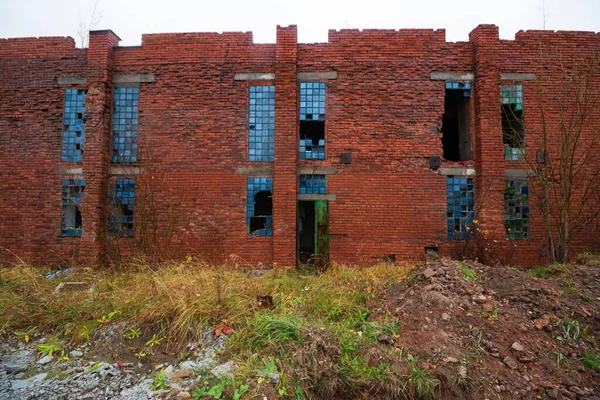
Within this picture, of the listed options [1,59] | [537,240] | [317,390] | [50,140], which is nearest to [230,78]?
[50,140]

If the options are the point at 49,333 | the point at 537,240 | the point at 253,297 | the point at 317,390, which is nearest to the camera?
the point at 317,390

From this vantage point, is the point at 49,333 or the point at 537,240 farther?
the point at 537,240

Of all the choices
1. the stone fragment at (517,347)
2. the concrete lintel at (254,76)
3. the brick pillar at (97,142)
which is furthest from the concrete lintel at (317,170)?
the stone fragment at (517,347)

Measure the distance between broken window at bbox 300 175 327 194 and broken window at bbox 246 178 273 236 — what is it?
0.90 meters

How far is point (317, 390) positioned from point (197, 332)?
180cm

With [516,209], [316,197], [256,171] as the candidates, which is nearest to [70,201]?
[256,171]

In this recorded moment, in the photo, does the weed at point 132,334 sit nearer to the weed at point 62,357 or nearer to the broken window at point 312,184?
the weed at point 62,357

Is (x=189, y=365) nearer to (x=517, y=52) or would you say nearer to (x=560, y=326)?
(x=560, y=326)

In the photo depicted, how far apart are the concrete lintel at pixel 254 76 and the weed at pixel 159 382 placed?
8.37 m

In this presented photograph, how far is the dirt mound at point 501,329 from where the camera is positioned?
4156mm

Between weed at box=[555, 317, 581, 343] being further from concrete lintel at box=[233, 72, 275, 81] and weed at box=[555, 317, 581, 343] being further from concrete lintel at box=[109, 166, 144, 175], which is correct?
concrete lintel at box=[109, 166, 144, 175]

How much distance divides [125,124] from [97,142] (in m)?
0.93

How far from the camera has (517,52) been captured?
1035 cm

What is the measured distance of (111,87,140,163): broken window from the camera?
1065 centimetres
